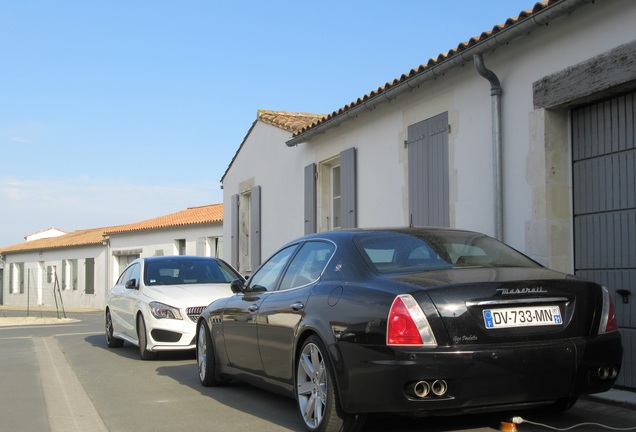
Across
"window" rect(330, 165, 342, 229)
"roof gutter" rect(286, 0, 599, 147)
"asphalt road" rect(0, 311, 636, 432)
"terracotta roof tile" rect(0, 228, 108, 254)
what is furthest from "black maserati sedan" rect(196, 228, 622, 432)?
"terracotta roof tile" rect(0, 228, 108, 254)

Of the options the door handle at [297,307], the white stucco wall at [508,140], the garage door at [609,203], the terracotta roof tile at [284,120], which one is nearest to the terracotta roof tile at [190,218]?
the terracotta roof tile at [284,120]

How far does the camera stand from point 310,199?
14.4m

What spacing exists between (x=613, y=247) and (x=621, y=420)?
6.83ft

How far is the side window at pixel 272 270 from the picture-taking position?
21.4ft

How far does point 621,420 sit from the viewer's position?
5590 millimetres

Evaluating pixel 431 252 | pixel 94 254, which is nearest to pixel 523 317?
pixel 431 252

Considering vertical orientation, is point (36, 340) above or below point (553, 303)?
below

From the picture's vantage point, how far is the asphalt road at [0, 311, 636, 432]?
5.64m

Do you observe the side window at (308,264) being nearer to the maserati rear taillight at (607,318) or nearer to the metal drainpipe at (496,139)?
the maserati rear taillight at (607,318)

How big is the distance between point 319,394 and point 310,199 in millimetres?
9314

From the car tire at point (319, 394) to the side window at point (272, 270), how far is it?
113cm

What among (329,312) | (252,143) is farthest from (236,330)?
(252,143)

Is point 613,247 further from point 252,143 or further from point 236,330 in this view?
point 252,143

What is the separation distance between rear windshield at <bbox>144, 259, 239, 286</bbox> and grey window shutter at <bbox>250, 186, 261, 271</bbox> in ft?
17.9
